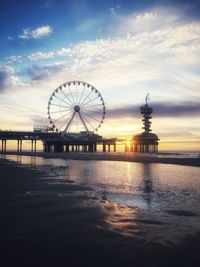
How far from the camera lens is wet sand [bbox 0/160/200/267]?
21.4ft

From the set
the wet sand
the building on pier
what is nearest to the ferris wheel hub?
the building on pier

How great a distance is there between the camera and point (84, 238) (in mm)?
8109

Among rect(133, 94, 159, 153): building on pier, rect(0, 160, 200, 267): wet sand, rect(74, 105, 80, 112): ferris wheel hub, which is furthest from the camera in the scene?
rect(133, 94, 159, 153): building on pier

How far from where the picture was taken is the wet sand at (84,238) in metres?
6.52

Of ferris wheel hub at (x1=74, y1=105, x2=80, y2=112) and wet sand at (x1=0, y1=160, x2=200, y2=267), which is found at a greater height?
ferris wheel hub at (x1=74, y1=105, x2=80, y2=112)

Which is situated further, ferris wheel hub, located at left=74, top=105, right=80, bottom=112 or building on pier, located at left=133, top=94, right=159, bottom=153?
building on pier, located at left=133, top=94, right=159, bottom=153

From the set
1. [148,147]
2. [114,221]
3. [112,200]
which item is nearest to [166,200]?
[112,200]

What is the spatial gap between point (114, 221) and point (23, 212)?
353cm

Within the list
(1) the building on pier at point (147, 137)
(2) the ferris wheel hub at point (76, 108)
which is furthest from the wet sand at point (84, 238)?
(1) the building on pier at point (147, 137)

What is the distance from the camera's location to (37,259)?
6523 millimetres

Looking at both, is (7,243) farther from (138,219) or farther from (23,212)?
(138,219)

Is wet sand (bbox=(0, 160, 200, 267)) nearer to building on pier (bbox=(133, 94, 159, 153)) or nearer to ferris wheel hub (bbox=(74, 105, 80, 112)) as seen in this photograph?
ferris wheel hub (bbox=(74, 105, 80, 112))

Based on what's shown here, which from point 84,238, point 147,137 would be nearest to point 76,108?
point 147,137

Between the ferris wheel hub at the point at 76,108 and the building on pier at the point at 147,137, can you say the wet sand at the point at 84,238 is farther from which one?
the building on pier at the point at 147,137
